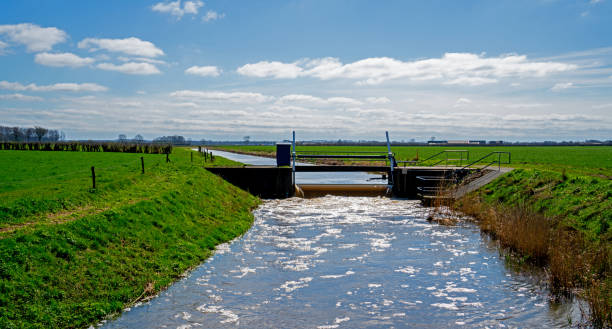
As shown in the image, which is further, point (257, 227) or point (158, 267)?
point (257, 227)

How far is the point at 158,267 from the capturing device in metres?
12.5

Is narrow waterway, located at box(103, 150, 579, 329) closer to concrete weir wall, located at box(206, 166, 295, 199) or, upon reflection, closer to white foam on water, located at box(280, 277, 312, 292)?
white foam on water, located at box(280, 277, 312, 292)

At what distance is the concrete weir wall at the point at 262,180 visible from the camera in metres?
30.9

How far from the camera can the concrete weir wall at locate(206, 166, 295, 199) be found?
30.9 m

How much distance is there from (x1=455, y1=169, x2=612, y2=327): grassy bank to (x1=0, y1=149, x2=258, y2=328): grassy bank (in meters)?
10.8

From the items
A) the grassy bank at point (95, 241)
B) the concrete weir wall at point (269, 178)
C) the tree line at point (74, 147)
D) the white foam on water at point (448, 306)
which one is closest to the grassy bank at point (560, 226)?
the white foam on water at point (448, 306)

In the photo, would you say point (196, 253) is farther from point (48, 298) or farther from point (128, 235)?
point (48, 298)

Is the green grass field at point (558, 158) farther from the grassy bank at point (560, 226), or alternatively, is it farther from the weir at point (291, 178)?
the grassy bank at point (560, 226)

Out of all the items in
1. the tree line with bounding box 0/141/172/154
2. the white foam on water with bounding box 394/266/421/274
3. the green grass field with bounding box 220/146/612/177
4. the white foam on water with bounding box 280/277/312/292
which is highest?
the tree line with bounding box 0/141/172/154

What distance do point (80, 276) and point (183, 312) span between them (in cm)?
282

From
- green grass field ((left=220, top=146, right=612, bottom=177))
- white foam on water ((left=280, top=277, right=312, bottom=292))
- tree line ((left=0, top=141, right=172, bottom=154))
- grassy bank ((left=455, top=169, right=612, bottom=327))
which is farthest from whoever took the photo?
tree line ((left=0, top=141, right=172, bottom=154))

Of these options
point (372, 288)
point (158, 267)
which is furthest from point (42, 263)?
point (372, 288)

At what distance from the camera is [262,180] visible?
31.1 metres

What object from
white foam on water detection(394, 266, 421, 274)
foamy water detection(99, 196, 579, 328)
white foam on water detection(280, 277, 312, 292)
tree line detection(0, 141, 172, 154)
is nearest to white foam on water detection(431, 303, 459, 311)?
foamy water detection(99, 196, 579, 328)
